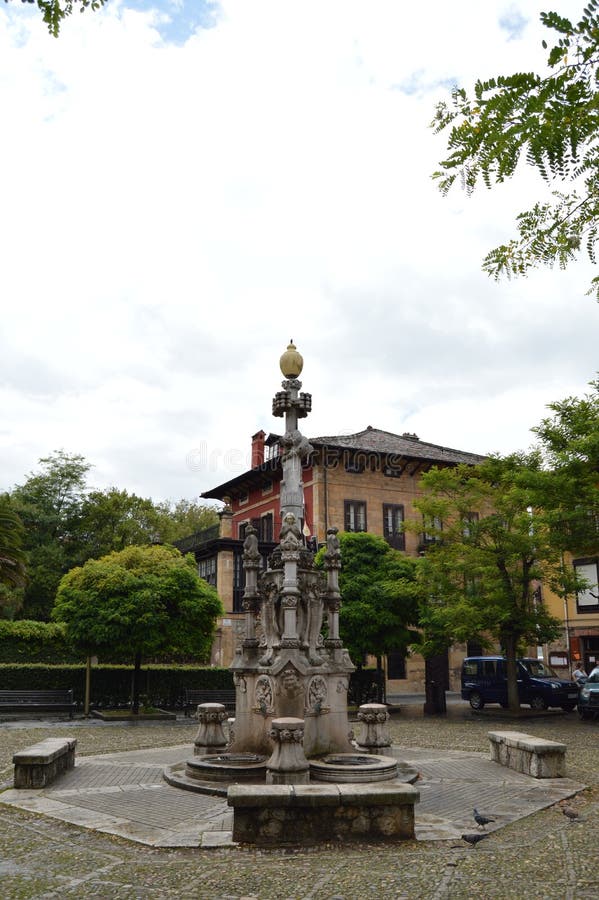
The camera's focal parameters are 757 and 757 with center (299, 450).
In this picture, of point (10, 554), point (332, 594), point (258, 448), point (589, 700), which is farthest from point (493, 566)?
point (258, 448)

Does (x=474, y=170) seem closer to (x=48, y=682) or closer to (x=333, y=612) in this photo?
(x=333, y=612)

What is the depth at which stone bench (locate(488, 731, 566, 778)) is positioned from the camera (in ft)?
37.4

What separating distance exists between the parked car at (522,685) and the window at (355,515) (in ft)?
37.2

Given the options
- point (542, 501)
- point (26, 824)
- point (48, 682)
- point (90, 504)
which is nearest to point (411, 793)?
point (26, 824)

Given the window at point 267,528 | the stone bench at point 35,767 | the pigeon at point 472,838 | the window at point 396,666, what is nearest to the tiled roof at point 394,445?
the window at point 267,528

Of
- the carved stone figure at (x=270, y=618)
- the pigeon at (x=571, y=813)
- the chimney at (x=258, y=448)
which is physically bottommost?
the pigeon at (x=571, y=813)

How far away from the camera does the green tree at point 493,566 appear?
23203 millimetres

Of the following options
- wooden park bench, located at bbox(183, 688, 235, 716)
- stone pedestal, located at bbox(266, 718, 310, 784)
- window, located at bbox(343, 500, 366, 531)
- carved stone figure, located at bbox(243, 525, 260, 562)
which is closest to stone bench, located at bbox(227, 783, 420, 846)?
stone pedestal, located at bbox(266, 718, 310, 784)

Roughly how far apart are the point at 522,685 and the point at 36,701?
Answer: 1620 cm

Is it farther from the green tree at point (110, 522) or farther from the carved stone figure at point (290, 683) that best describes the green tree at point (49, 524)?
the carved stone figure at point (290, 683)

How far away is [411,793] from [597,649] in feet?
99.7

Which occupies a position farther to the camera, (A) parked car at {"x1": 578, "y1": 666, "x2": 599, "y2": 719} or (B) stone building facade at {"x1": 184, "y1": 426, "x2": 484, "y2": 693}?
(B) stone building facade at {"x1": 184, "y1": 426, "x2": 484, "y2": 693}

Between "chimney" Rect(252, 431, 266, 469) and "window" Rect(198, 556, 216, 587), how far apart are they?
757 centimetres

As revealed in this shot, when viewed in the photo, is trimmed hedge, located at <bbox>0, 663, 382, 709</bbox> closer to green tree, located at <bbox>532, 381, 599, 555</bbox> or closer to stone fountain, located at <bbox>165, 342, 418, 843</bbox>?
green tree, located at <bbox>532, 381, 599, 555</bbox>
